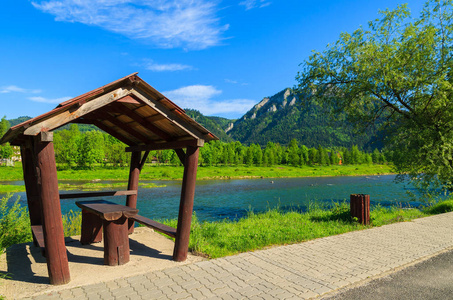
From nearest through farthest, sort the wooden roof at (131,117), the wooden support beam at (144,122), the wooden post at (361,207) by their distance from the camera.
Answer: the wooden roof at (131,117)
the wooden support beam at (144,122)
the wooden post at (361,207)

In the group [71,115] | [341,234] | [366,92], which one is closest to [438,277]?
[341,234]

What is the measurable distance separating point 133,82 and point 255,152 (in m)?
83.0

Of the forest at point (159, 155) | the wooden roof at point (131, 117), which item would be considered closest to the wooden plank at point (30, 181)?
the wooden roof at point (131, 117)

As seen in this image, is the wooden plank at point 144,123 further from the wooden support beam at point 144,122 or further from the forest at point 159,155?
the forest at point 159,155

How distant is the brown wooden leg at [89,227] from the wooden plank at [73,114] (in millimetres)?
2888

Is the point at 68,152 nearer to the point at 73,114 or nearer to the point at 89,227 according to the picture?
the point at 89,227

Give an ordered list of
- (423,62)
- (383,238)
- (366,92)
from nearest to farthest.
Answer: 1. (383,238)
2. (423,62)
3. (366,92)

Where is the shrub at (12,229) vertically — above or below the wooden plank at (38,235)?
below

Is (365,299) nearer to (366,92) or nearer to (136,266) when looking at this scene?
(136,266)

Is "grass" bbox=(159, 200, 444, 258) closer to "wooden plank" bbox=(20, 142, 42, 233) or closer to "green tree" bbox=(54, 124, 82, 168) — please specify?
"wooden plank" bbox=(20, 142, 42, 233)

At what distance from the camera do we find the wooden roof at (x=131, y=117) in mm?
4617

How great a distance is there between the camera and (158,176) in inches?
1986

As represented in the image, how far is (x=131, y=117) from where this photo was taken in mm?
6375

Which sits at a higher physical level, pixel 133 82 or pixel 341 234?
pixel 133 82
